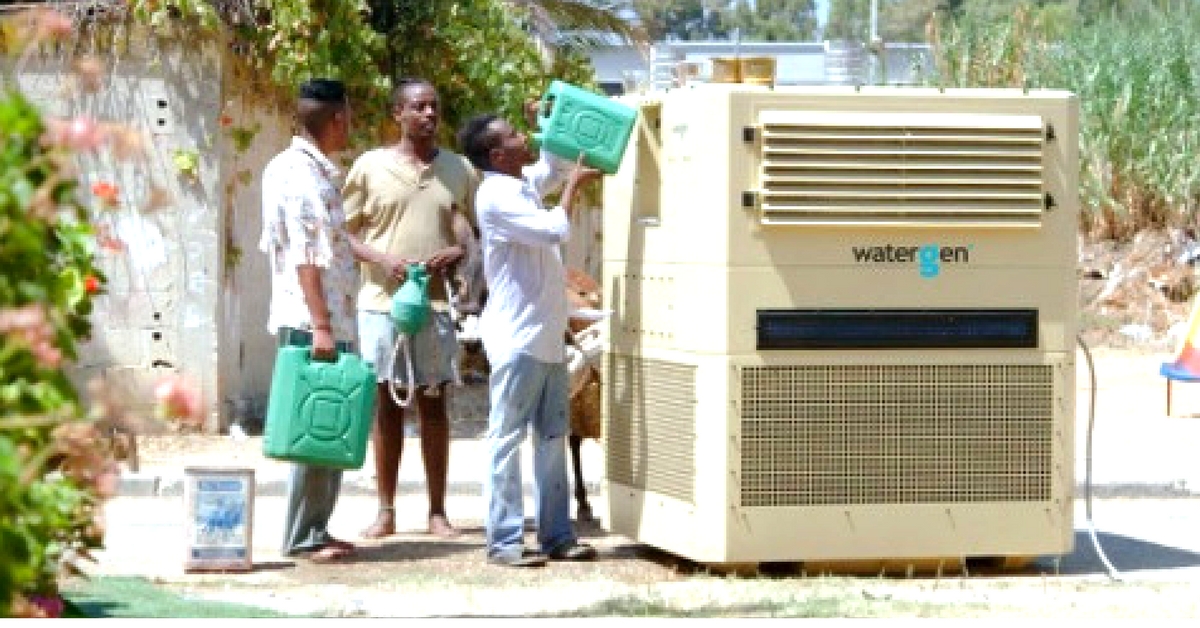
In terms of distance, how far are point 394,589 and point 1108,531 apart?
385 cm

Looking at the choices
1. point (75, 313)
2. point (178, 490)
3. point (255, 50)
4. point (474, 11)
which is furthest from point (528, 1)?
point (75, 313)

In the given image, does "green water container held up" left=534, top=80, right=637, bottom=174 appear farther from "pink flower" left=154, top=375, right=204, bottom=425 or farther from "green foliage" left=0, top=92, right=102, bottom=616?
"pink flower" left=154, top=375, right=204, bottom=425

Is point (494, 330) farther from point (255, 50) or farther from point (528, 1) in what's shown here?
point (528, 1)

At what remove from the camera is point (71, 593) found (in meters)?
8.63

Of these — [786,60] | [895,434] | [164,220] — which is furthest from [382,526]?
[786,60]

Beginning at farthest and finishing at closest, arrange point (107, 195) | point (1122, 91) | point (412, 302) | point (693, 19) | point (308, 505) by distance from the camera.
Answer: point (693, 19)
point (1122, 91)
point (412, 302)
point (308, 505)
point (107, 195)

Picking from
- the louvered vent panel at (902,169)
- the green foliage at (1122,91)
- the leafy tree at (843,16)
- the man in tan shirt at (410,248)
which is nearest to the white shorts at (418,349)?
the man in tan shirt at (410,248)

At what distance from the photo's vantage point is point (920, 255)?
32.5 ft

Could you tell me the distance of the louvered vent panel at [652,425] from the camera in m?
10.0

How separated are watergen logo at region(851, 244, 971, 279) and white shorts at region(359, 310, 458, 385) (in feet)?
6.57

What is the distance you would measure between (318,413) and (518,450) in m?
0.82

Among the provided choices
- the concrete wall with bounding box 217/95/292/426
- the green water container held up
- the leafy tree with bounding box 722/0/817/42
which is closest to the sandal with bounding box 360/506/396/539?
the green water container held up

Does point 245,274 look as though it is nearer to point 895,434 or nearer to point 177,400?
point 895,434

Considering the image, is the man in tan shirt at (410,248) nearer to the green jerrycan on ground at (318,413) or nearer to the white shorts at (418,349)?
the white shorts at (418,349)
